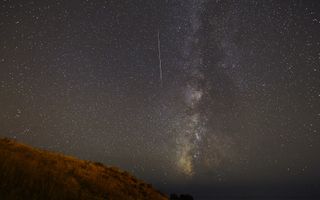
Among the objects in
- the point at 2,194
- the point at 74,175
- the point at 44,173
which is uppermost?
the point at 74,175

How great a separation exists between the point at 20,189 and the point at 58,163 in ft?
31.7

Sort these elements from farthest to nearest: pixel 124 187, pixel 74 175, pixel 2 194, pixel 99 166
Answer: pixel 99 166
pixel 124 187
pixel 74 175
pixel 2 194

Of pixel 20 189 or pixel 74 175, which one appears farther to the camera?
pixel 74 175

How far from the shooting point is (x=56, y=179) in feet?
42.0

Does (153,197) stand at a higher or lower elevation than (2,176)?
higher

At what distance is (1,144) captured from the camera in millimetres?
18094

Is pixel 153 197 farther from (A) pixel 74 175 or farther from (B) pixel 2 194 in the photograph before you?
(B) pixel 2 194

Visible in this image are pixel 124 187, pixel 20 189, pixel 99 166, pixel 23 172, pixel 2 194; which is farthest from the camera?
pixel 99 166

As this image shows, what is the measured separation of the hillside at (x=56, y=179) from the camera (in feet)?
30.8

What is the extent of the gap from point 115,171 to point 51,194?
14835 mm

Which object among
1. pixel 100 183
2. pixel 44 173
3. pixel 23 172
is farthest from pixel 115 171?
pixel 23 172

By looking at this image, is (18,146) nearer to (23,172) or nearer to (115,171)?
(115,171)

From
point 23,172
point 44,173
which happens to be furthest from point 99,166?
point 23,172

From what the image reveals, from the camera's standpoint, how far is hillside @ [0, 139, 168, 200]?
9391mm
